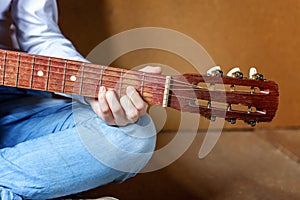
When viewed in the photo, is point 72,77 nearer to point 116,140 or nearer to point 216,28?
point 116,140

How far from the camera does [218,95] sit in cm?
87

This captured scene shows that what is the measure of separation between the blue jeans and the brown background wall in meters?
0.57

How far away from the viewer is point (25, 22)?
1150 millimetres

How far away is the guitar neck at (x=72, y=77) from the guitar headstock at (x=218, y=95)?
0.03 metres

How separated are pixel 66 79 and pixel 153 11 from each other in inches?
29.6

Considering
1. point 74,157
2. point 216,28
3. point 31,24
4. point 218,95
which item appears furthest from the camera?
point 216,28

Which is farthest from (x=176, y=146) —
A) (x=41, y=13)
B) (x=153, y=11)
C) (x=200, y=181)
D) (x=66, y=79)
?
(x=66, y=79)

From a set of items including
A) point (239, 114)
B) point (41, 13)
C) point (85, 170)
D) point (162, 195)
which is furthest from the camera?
point (162, 195)

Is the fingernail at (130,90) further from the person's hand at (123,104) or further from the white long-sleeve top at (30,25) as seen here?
the white long-sleeve top at (30,25)

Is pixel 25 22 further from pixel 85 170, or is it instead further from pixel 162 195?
pixel 162 195

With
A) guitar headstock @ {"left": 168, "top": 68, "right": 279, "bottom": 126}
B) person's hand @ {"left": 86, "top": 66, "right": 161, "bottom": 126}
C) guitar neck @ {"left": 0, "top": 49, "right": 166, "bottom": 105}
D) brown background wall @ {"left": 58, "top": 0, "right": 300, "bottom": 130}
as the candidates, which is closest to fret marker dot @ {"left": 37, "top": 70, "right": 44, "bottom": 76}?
guitar neck @ {"left": 0, "top": 49, "right": 166, "bottom": 105}

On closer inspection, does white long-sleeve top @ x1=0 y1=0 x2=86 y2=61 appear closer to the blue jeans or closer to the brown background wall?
the blue jeans

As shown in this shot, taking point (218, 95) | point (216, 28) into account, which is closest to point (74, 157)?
point (218, 95)

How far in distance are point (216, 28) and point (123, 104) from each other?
2.84 feet
